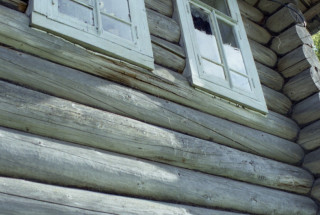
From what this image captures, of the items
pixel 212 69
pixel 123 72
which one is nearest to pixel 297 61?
pixel 212 69

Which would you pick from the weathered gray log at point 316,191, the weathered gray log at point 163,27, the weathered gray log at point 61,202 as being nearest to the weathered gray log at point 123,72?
the weathered gray log at point 163,27

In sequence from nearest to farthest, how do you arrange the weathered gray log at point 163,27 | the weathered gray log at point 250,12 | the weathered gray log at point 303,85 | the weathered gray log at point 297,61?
the weathered gray log at point 163,27, the weathered gray log at point 303,85, the weathered gray log at point 297,61, the weathered gray log at point 250,12

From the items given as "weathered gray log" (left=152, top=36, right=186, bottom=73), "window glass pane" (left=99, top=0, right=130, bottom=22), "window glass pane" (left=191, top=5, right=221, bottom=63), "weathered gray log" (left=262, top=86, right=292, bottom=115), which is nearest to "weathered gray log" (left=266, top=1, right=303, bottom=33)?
"weathered gray log" (left=262, top=86, right=292, bottom=115)

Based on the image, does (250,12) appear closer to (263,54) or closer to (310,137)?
(263,54)

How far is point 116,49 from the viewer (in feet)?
10.4

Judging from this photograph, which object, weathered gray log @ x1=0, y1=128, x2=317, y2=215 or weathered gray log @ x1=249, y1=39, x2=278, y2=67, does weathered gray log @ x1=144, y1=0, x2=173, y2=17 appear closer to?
weathered gray log @ x1=249, y1=39, x2=278, y2=67

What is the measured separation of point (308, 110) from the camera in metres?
4.45

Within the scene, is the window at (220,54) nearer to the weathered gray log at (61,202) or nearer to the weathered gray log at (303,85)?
the weathered gray log at (303,85)

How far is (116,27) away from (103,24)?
12 centimetres

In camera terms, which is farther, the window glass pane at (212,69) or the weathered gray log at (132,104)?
the window glass pane at (212,69)

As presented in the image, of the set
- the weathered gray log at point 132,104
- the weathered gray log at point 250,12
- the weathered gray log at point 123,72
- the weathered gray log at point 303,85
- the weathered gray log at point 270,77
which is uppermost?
the weathered gray log at point 250,12

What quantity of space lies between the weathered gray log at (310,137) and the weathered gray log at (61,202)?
2.01m

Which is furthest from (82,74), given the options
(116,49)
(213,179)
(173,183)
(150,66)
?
(213,179)

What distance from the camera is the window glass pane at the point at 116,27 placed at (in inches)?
132
